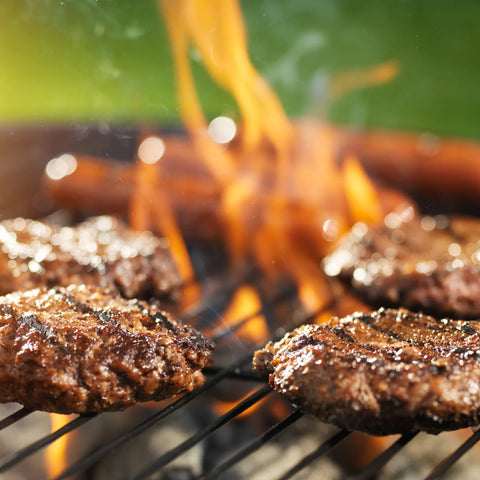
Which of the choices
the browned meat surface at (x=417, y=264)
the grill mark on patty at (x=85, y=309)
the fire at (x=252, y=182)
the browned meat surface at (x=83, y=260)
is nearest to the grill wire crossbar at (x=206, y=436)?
the grill mark on patty at (x=85, y=309)

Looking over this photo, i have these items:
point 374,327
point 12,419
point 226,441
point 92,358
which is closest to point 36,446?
point 12,419

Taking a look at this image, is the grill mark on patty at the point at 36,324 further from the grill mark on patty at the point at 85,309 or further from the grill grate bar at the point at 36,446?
the grill grate bar at the point at 36,446

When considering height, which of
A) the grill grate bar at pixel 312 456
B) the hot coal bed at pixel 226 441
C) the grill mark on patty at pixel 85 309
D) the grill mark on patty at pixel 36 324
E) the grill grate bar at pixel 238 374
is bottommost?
the hot coal bed at pixel 226 441

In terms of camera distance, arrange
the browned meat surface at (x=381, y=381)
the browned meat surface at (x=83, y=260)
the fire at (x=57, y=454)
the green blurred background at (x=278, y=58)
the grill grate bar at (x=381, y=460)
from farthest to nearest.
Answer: the green blurred background at (x=278, y=58) → the browned meat surface at (x=83, y=260) → the fire at (x=57, y=454) → the browned meat surface at (x=381, y=381) → the grill grate bar at (x=381, y=460)

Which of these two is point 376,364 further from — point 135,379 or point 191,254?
point 191,254

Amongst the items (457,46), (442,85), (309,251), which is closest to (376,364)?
(309,251)

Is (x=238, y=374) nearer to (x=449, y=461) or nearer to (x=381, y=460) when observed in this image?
(x=381, y=460)

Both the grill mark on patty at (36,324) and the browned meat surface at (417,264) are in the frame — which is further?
the browned meat surface at (417,264)
